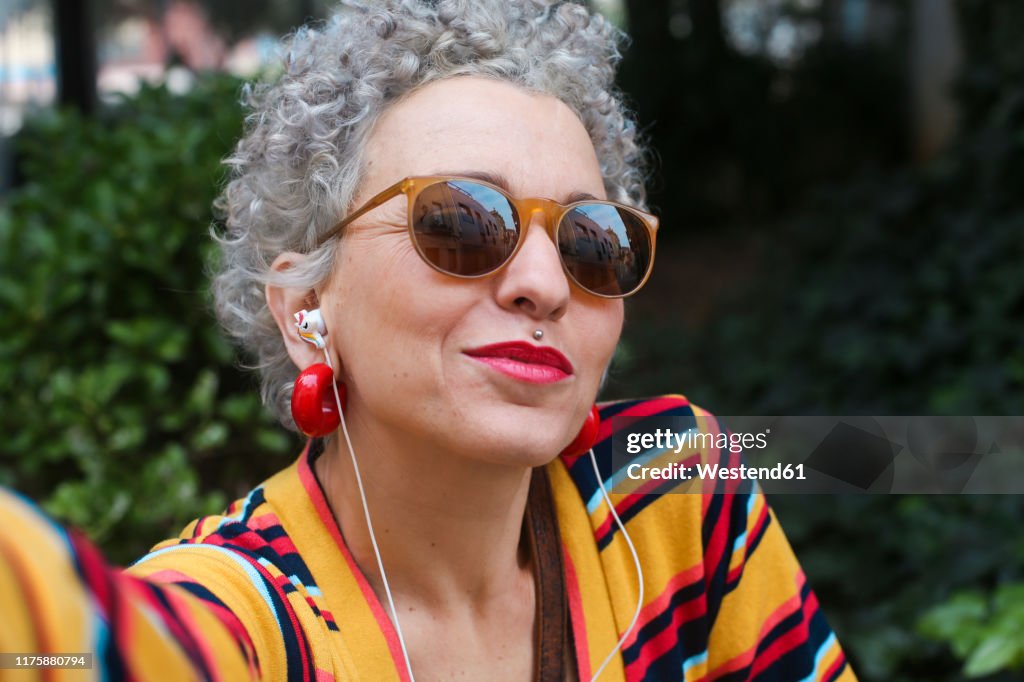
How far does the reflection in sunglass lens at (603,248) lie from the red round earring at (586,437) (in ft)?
0.89

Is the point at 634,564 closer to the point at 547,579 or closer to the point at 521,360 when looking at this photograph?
the point at 547,579

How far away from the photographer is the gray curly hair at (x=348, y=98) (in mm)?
1716

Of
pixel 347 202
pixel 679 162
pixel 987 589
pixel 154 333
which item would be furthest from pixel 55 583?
pixel 679 162

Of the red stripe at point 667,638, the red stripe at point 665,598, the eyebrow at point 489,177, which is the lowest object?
the red stripe at point 667,638

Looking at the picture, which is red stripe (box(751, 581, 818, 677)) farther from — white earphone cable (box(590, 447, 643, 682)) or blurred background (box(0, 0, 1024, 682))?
blurred background (box(0, 0, 1024, 682))

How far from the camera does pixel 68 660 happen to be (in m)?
0.84

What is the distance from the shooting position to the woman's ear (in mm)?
1735

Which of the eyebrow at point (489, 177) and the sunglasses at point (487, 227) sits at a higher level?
the eyebrow at point (489, 177)

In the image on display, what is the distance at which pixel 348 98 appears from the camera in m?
1.74

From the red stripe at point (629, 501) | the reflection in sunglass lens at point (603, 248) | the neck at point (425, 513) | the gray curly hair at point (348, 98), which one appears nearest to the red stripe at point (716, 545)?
the red stripe at point (629, 501)

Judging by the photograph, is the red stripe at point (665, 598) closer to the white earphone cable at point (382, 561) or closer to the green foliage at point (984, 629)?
the white earphone cable at point (382, 561)

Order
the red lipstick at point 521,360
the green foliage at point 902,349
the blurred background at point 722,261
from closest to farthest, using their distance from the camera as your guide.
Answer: the red lipstick at point 521,360, the blurred background at point 722,261, the green foliage at point 902,349

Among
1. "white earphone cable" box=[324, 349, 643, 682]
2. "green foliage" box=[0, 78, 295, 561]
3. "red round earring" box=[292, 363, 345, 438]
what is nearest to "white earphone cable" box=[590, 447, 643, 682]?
"white earphone cable" box=[324, 349, 643, 682]

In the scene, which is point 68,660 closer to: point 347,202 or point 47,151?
point 347,202
